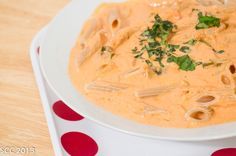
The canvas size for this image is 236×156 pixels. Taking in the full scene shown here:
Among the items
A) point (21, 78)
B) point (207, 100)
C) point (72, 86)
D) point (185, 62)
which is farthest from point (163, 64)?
point (21, 78)

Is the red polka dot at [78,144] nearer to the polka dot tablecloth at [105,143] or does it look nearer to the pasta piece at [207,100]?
the polka dot tablecloth at [105,143]

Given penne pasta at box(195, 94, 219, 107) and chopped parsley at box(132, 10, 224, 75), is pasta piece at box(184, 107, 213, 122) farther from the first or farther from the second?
chopped parsley at box(132, 10, 224, 75)

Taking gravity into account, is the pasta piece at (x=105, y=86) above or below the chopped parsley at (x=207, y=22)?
below

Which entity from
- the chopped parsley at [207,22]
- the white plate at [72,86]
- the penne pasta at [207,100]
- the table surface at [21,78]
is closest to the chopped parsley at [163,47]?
the chopped parsley at [207,22]

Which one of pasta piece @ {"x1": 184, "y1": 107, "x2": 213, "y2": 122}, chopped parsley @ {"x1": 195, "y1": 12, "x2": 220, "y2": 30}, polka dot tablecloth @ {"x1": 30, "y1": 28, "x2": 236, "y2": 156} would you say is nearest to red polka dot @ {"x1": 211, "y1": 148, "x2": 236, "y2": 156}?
polka dot tablecloth @ {"x1": 30, "y1": 28, "x2": 236, "y2": 156}

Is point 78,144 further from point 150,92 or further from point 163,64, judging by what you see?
point 163,64

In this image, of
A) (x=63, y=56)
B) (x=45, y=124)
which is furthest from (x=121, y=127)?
(x=63, y=56)
